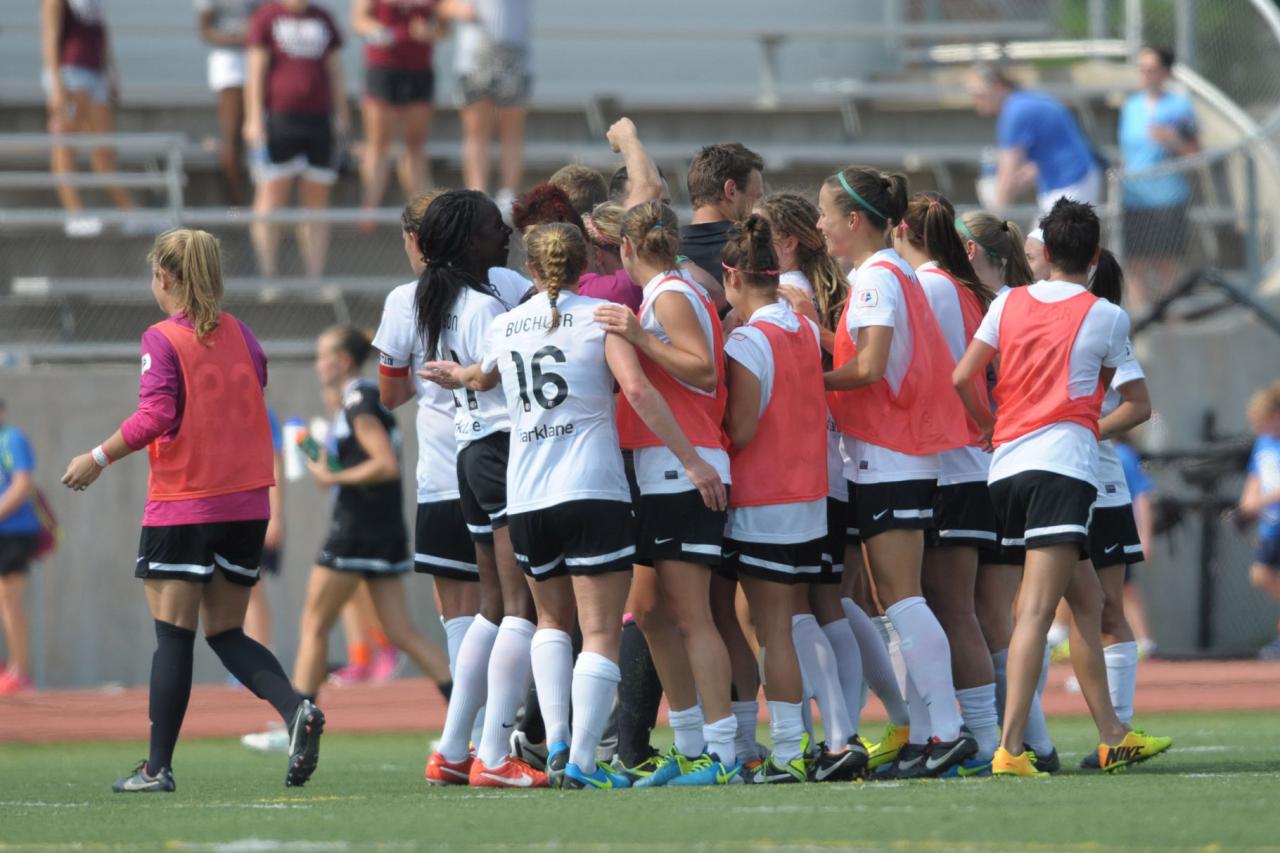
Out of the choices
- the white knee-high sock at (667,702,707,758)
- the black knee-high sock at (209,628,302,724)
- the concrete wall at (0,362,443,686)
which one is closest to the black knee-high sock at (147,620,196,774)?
the black knee-high sock at (209,628,302,724)

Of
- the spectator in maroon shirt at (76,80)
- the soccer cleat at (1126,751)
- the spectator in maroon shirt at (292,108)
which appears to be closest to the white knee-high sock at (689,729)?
the soccer cleat at (1126,751)

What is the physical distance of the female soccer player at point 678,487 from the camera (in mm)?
7109

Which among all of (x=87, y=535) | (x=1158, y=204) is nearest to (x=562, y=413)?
(x=87, y=535)

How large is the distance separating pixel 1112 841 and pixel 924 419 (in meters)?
2.41

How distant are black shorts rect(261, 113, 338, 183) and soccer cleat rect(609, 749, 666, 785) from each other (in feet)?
28.4

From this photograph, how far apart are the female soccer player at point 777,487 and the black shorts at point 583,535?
464 mm

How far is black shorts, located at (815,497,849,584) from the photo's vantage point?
7598 mm

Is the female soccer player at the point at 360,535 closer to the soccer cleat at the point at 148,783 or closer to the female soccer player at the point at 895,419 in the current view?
the soccer cleat at the point at 148,783

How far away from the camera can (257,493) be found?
7.71 m

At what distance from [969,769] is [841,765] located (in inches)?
19.7

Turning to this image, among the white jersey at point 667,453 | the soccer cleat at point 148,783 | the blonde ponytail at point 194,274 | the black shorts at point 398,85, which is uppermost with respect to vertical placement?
the black shorts at point 398,85

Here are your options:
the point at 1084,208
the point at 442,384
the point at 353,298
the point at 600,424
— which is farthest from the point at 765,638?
the point at 353,298

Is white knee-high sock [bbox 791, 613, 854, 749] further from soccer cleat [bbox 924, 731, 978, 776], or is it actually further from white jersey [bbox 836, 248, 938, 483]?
white jersey [bbox 836, 248, 938, 483]

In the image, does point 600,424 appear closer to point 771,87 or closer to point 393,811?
point 393,811
